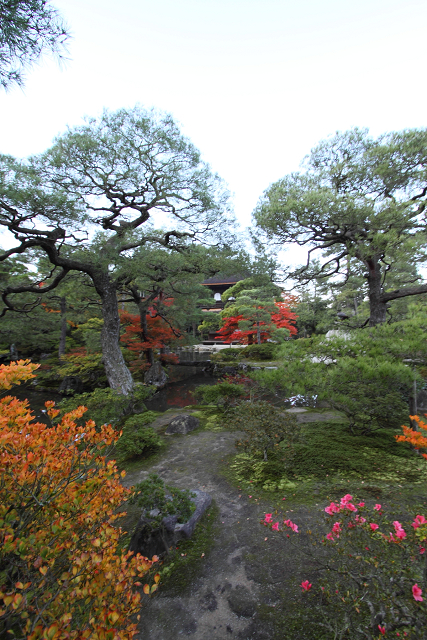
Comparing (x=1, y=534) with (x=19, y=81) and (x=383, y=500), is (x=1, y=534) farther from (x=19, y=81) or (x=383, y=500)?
(x=19, y=81)

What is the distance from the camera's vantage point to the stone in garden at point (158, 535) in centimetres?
268

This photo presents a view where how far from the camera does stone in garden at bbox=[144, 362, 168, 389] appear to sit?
1307cm

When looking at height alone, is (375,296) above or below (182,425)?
above

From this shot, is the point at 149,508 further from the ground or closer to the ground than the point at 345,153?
closer to the ground

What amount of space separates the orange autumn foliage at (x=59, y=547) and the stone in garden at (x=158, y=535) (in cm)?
120

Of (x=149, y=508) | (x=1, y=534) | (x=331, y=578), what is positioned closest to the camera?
(x=1, y=534)

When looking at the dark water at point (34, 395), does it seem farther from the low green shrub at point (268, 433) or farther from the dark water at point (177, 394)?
the low green shrub at point (268, 433)

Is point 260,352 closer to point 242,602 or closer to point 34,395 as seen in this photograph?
point 34,395

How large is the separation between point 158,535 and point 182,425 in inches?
136

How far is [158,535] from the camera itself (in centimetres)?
272

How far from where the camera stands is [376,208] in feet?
23.6

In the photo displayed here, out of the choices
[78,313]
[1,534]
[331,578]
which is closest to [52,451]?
[1,534]

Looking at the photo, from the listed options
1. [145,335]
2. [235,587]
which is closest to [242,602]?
[235,587]

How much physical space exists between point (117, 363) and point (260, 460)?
6.60 metres
